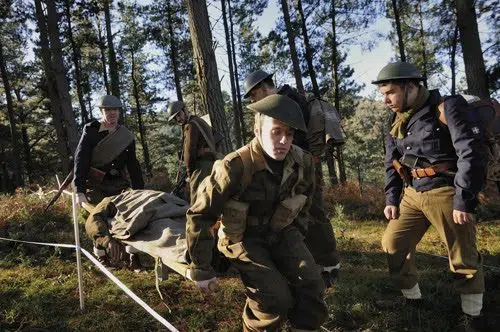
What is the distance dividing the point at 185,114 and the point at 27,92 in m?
25.5

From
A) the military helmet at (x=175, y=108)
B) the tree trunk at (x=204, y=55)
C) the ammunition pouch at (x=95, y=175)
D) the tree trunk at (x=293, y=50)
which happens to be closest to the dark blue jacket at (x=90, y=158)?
the ammunition pouch at (x=95, y=175)

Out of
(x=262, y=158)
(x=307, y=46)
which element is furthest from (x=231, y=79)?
(x=262, y=158)

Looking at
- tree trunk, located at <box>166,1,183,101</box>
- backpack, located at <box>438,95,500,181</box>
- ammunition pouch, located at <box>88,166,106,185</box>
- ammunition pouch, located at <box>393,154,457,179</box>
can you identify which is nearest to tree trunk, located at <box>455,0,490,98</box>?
backpack, located at <box>438,95,500,181</box>

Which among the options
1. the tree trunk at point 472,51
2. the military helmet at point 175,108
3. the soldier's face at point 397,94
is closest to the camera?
the soldier's face at point 397,94

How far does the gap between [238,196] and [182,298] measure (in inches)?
78.4

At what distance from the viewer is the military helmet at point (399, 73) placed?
340 centimetres

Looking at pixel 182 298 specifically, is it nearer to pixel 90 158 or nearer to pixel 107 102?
pixel 90 158

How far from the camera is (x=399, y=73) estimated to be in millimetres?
3406

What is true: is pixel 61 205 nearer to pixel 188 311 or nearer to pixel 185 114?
pixel 185 114

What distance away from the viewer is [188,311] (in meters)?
3.92

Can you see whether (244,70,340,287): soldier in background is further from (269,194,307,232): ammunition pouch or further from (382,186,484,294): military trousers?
(269,194,307,232): ammunition pouch

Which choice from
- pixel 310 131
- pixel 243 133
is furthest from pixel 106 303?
pixel 243 133

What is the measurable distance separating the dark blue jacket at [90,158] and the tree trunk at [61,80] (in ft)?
24.0

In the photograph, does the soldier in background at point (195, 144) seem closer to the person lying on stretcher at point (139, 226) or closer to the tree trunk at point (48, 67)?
the person lying on stretcher at point (139, 226)
